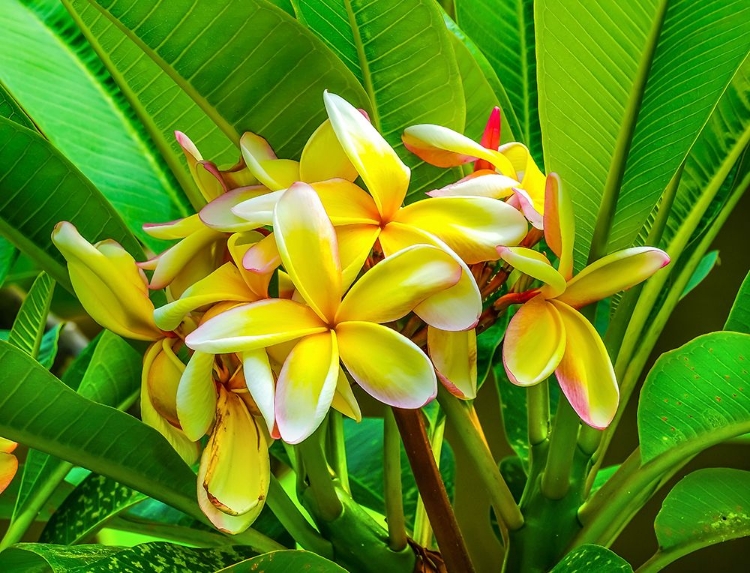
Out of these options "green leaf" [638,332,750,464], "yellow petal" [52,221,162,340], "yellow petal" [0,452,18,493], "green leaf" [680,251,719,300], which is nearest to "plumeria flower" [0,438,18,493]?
"yellow petal" [0,452,18,493]

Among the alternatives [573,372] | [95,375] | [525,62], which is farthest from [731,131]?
[95,375]

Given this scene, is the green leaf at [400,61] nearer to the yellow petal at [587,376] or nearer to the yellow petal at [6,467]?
the yellow petal at [587,376]

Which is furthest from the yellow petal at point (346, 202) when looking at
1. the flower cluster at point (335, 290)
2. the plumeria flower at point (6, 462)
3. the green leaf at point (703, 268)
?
the green leaf at point (703, 268)

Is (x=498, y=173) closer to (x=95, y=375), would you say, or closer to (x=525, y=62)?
(x=525, y=62)

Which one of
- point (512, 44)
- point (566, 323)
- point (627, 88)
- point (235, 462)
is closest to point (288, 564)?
point (235, 462)

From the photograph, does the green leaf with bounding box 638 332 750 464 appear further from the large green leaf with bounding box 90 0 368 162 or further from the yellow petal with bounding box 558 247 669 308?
the large green leaf with bounding box 90 0 368 162
